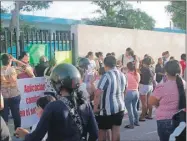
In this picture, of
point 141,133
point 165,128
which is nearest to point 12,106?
point 141,133

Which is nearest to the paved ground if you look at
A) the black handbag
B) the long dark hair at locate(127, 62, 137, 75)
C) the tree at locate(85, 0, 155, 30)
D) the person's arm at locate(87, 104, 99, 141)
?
the long dark hair at locate(127, 62, 137, 75)

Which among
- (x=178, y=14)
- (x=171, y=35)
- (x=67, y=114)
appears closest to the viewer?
(x=67, y=114)

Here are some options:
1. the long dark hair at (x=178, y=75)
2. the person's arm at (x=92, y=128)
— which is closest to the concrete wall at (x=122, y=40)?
the long dark hair at (x=178, y=75)

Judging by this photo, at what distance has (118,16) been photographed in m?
31.6

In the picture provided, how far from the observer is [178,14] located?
Result: 29.9m

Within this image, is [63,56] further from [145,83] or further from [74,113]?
[74,113]

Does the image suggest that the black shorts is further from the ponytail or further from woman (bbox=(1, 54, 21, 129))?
woman (bbox=(1, 54, 21, 129))

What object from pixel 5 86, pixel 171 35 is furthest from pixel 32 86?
A: pixel 171 35

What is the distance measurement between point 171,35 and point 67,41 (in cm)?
925

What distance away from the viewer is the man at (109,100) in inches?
221

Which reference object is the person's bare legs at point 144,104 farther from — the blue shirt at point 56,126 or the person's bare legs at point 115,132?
the blue shirt at point 56,126

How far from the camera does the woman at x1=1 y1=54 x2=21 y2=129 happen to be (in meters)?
6.76

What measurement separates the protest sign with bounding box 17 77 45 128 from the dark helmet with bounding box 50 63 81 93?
13.0 ft

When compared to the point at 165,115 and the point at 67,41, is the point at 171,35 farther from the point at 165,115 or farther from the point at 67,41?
the point at 165,115
